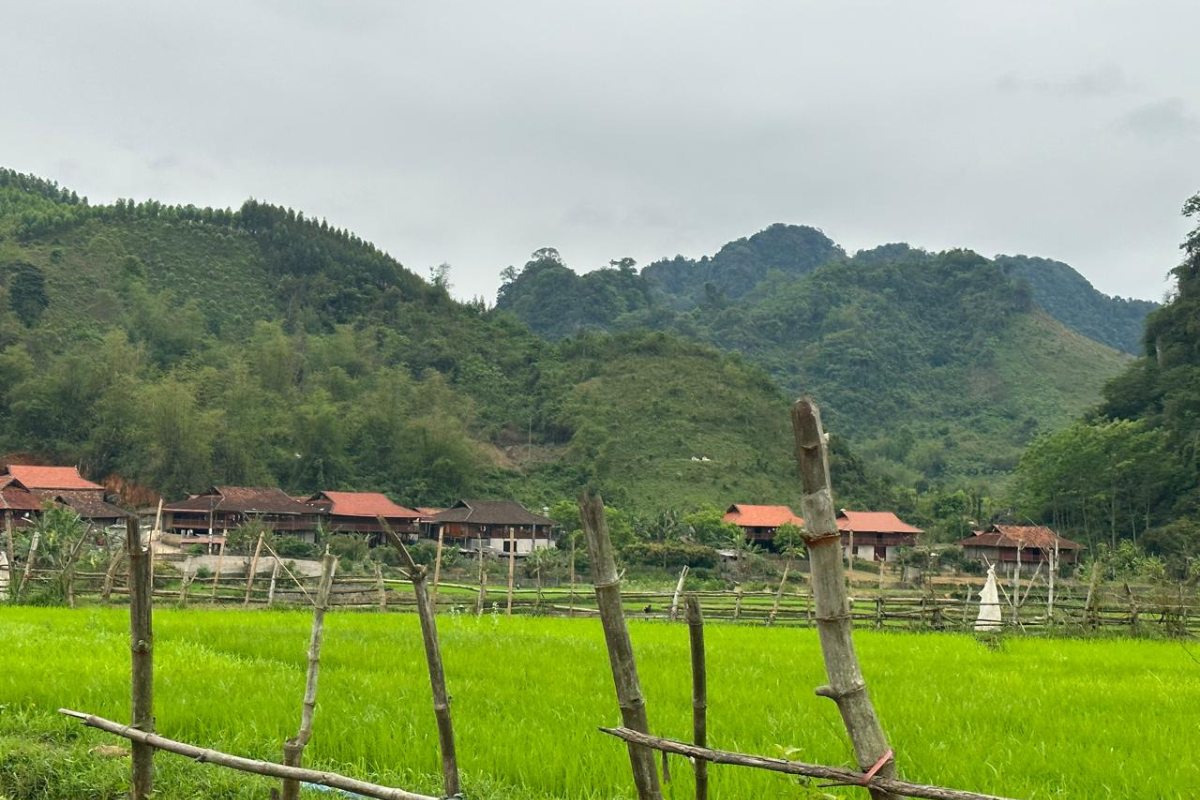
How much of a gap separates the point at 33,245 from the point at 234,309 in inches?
653

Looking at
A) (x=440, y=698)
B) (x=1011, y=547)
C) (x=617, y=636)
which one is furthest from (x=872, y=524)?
(x=617, y=636)

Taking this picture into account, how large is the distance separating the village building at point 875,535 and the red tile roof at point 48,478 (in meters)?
37.0

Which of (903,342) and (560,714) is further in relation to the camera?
(903,342)

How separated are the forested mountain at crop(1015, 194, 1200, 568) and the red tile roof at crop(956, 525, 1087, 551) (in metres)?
2.46

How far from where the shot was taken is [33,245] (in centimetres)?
8425

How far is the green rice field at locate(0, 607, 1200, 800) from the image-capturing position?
5.44 meters

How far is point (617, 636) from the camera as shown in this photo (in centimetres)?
323

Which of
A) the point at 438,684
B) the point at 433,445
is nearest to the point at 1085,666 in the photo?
the point at 438,684

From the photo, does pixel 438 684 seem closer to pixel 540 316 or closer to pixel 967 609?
pixel 967 609

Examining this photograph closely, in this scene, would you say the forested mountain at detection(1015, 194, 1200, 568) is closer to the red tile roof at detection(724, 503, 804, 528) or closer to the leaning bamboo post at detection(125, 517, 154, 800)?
the red tile roof at detection(724, 503, 804, 528)

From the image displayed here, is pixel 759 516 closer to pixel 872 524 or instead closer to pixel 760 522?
pixel 760 522

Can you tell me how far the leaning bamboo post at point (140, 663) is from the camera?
4.30m

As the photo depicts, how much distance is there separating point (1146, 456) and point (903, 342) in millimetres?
72091

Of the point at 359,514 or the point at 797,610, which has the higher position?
the point at 359,514
